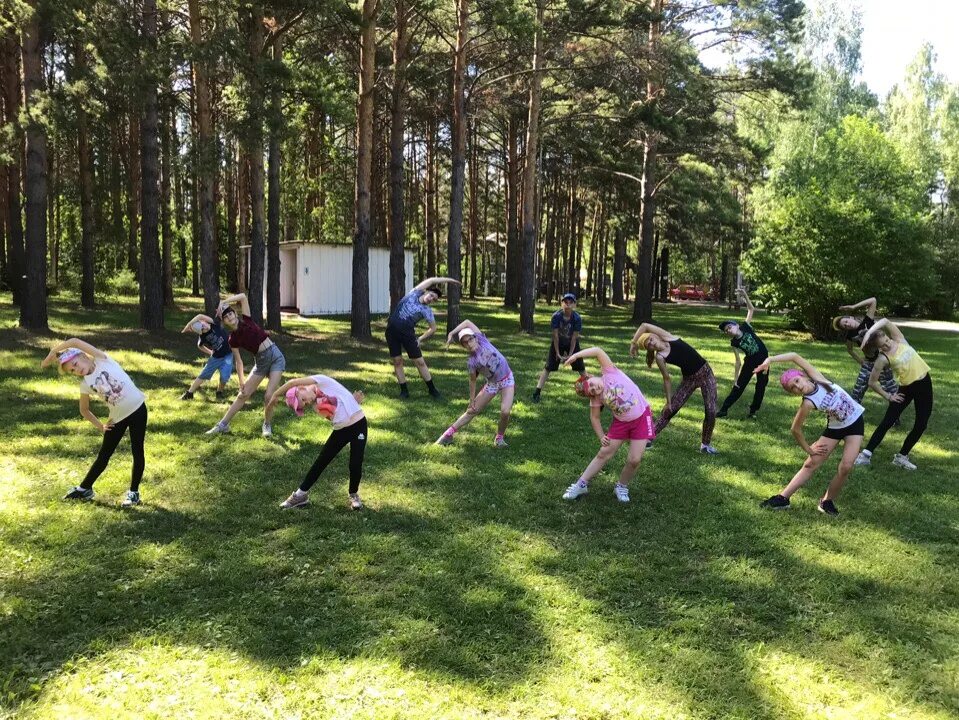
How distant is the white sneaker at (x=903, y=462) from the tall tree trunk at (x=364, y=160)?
1300 centimetres

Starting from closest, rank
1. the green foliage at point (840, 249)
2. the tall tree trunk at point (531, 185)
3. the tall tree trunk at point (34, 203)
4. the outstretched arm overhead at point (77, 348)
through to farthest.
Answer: the outstretched arm overhead at point (77, 348) < the tall tree trunk at point (34, 203) < the tall tree trunk at point (531, 185) < the green foliage at point (840, 249)

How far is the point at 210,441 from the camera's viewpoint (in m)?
8.47

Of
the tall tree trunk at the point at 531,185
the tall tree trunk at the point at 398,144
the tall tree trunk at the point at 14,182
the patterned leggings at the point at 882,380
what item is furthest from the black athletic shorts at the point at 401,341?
the tall tree trunk at the point at 14,182

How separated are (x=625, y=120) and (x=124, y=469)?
18232mm

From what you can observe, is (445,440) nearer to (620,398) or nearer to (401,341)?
(620,398)

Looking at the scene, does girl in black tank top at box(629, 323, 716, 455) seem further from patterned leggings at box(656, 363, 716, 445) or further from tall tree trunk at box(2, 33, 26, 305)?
tall tree trunk at box(2, 33, 26, 305)

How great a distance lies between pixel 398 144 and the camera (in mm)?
19219

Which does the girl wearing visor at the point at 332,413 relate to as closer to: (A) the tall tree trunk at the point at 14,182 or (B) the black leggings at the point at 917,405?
(B) the black leggings at the point at 917,405

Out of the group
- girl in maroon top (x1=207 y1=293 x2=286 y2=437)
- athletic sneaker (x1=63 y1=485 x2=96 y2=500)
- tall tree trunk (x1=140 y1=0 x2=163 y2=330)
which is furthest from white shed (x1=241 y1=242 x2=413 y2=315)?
athletic sneaker (x1=63 y1=485 x2=96 y2=500)

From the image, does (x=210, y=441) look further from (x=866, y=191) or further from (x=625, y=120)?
(x=866, y=191)

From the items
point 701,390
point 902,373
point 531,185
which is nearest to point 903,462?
point 902,373

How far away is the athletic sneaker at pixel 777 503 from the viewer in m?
6.66

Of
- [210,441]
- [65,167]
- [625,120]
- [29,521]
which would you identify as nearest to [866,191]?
[625,120]

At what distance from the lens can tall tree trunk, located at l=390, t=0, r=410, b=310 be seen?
17391 millimetres
